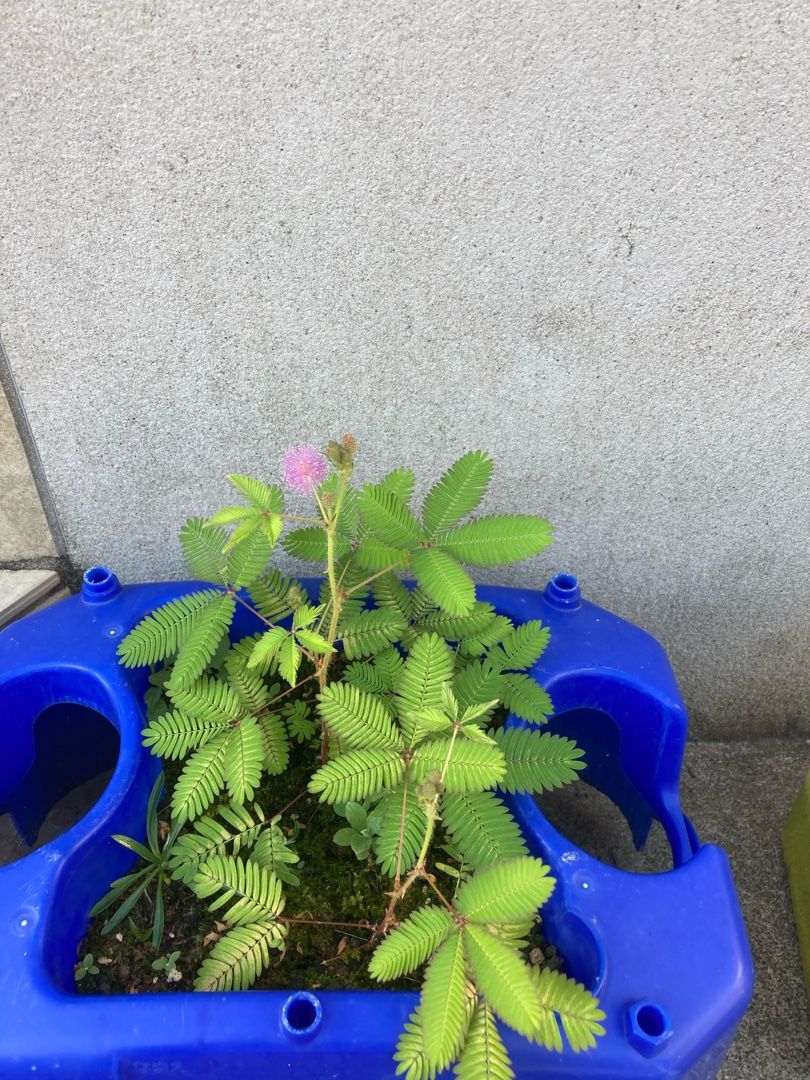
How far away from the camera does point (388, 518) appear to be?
1.02 metres

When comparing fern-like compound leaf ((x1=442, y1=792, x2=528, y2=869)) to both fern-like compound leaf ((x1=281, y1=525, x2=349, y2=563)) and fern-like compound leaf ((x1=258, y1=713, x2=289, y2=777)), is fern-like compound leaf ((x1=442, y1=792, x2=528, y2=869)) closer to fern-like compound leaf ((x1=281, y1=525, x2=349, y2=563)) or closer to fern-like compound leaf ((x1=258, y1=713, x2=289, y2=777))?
fern-like compound leaf ((x1=258, y1=713, x2=289, y2=777))

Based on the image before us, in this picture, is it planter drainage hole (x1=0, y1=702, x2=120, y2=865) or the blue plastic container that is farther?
planter drainage hole (x1=0, y1=702, x2=120, y2=865)

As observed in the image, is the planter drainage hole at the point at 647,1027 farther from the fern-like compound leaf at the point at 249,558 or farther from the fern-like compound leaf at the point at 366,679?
the fern-like compound leaf at the point at 249,558

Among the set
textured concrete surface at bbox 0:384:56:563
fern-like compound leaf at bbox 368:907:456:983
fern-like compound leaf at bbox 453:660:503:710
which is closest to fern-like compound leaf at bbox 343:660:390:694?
fern-like compound leaf at bbox 453:660:503:710

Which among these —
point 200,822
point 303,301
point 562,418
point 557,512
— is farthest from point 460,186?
point 200,822

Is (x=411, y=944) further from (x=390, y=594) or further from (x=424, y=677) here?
(x=390, y=594)

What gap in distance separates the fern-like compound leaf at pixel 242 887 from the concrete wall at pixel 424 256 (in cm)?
76

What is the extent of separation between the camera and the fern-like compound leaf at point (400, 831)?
Answer: 0.94 metres

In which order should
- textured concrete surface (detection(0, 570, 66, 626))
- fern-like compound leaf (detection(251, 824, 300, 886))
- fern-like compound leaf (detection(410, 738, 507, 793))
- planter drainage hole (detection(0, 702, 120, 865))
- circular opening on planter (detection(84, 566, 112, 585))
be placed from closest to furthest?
1. fern-like compound leaf (detection(410, 738, 507, 793))
2. fern-like compound leaf (detection(251, 824, 300, 886))
3. circular opening on planter (detection(84, 566, 112, 585))
4. planter drainage hole (detection(0, 702, 120, 865))
5. textured concrete surface (detection(0, 570, 66, 626))

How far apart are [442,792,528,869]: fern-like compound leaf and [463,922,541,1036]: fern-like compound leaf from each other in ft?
0.48

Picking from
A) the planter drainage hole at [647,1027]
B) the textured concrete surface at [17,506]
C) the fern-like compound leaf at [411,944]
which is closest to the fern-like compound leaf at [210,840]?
the fern-like compound leaf at [411,944]

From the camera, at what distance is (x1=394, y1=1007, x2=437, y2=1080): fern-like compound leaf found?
769 millimetres

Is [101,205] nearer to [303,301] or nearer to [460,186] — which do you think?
[303,301]

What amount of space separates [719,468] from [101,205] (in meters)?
1.25
